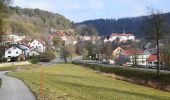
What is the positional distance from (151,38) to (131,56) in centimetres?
7227

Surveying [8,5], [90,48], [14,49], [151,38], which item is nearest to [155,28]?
[151,38]

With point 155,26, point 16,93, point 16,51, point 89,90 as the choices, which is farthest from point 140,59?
point 16,93

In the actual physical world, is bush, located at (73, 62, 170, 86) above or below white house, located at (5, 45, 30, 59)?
below

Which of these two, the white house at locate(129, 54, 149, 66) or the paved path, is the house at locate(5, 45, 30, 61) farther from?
the paved path

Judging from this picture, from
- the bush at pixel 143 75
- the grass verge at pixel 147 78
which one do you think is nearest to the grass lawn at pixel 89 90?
the grass verge at pixel 147 78

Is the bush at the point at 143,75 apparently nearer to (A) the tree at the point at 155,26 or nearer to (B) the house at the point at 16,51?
(A) the tree at the point at 155,26

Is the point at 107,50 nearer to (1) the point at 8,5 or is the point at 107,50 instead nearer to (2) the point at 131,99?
(1) the point at 8,5

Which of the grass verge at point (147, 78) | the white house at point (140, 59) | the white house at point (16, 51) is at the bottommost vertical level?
the grass verge at point (147, 78)

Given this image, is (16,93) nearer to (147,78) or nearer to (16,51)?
(147,78)

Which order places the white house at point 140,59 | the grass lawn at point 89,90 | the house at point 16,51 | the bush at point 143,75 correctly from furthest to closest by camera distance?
the house at point 16,51 < the white house at point 140,59 < the bush at point 143,75 < the grass lawn at point 89,90

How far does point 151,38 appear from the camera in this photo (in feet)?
218

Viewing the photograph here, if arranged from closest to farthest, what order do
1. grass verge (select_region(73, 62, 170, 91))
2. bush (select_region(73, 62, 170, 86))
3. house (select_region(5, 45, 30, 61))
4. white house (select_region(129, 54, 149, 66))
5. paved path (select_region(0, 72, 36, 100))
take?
1. paved path (select_region(0, 72, 36, 100))
2. grass verge (select_region(73, 62, 170, 91))
3. bush (select_region(73, 62, 170, 86))
4. white house (select_region(129, 54, 149, 66))
5. house (select_region(5, 45, 30, 61))

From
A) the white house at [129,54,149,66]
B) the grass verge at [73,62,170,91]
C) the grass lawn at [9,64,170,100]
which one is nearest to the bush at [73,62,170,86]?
the grass verge at [73,62,170,91]

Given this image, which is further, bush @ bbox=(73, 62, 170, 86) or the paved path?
bush @ bbox=(73, 62, 170, 86)
